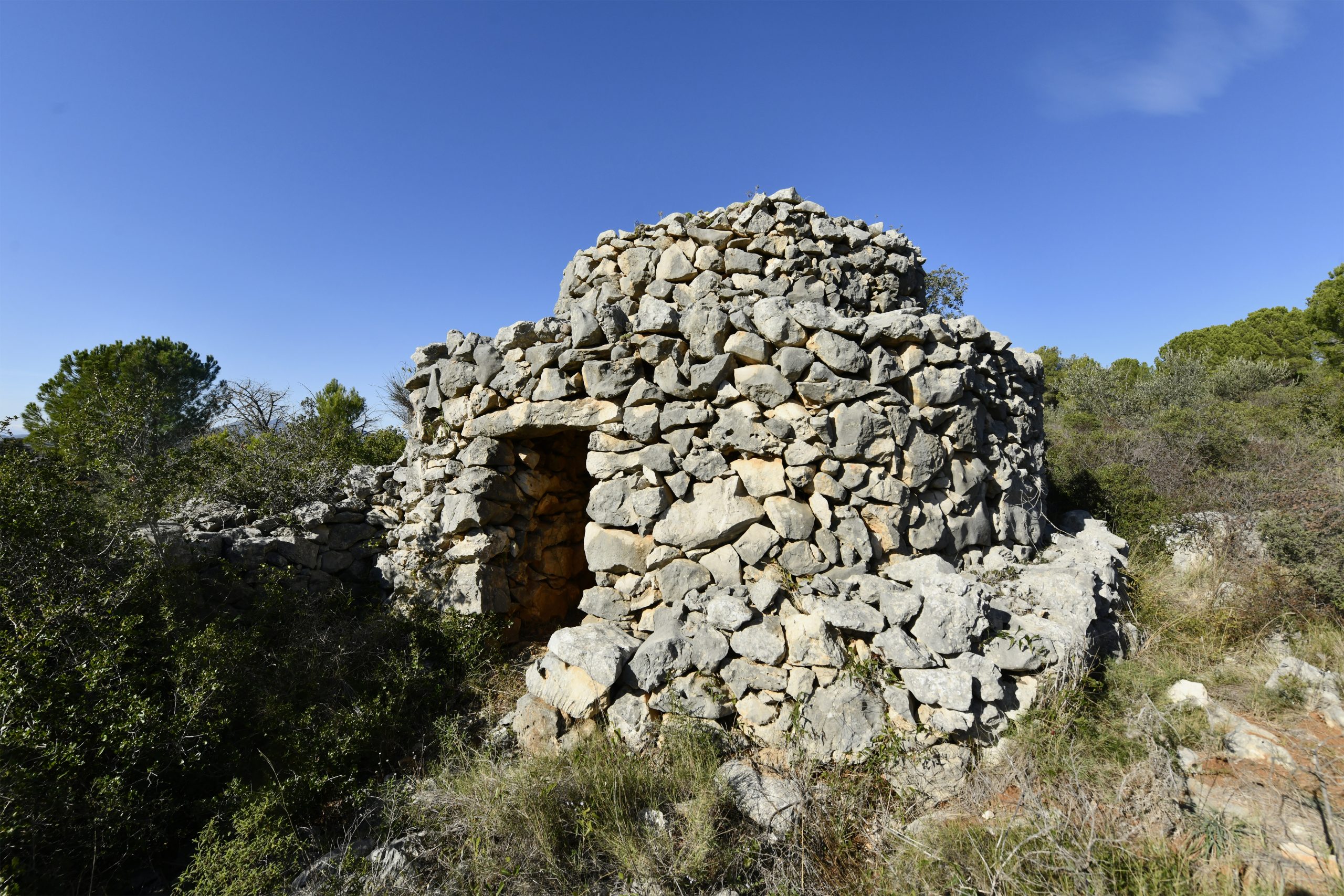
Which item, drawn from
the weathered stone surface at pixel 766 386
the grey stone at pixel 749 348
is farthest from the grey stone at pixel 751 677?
the grey stone at pixel 749 348

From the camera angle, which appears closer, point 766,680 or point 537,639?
point 766,680

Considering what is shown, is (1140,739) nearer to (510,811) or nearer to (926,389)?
(926,389)

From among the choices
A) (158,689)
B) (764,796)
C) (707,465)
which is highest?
(707,465)

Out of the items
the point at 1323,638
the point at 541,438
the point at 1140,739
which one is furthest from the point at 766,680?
the point at 1323,638

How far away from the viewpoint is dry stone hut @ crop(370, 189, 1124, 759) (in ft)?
13.2

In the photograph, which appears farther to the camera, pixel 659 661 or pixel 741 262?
pixel 741 262

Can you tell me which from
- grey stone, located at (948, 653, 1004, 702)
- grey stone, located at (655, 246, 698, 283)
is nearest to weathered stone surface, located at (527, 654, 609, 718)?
grey stone, located at (948, 653, 1004, 702)

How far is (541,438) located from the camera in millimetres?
6395

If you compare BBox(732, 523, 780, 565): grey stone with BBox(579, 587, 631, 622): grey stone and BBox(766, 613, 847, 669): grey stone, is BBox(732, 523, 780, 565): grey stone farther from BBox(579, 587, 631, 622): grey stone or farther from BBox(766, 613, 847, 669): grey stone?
BBox(579, 587, 631, 622): grey stone

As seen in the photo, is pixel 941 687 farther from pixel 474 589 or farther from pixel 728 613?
pixel 474 589

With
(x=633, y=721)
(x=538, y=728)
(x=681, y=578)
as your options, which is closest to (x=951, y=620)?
(x=681, y=578)

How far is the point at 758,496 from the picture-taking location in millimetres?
4703

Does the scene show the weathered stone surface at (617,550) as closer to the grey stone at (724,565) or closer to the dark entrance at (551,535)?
the grey stone at (724,565)

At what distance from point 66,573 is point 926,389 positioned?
21.4 feet
